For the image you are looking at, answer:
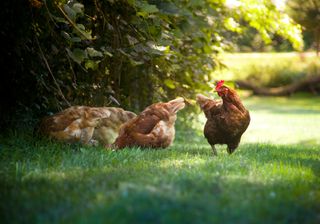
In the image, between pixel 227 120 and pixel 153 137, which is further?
pixel 153 137

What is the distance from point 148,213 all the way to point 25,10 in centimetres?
388

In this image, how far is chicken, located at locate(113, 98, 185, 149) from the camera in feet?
22.3

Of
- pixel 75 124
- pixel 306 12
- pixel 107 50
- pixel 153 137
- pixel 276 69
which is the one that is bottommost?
pixel 276 69

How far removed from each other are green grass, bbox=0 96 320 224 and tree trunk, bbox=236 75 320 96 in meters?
20.3

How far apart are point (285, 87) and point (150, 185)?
2391cm

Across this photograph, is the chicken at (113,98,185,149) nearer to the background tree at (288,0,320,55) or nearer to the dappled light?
the dappled light

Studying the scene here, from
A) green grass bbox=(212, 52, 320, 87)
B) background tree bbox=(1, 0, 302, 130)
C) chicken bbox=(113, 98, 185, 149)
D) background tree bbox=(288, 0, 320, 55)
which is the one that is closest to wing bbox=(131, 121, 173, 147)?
chicken bbox=(113, 98, 185, 149)

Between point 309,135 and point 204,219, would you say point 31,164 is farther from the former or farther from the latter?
point 309,135

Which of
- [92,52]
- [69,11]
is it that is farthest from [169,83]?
[69,11]

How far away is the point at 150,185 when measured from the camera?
3885 millimetres

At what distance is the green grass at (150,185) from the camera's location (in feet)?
10.8

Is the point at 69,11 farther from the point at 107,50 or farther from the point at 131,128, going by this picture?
the point at 131,128

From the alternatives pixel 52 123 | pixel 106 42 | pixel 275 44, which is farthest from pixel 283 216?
pixel 275 44

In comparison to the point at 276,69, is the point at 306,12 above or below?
above
